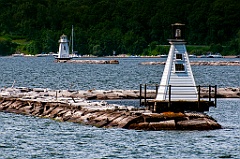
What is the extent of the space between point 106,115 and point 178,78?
3.96 meters

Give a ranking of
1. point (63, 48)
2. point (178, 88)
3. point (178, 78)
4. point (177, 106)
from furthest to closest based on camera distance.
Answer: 1. point (63, 48)
2. point (178, 78)
3. point (178, 88)
4. point (177, 106)

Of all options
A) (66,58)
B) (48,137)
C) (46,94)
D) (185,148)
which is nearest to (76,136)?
(48,137)

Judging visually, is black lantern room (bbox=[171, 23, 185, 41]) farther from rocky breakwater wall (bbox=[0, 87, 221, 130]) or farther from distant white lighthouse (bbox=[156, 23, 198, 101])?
rocky breakwater wall (bbox=[0, 87, 221, 130])

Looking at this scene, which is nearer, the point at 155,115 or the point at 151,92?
the point at 155,115

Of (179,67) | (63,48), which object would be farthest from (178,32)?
(63,48)

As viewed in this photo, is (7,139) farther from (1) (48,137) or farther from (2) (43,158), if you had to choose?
(2) (43,158)

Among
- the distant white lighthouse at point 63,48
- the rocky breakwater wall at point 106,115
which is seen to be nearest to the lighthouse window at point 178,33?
the rocky breakwater wall at point 106,115

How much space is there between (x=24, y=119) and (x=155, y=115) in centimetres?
952

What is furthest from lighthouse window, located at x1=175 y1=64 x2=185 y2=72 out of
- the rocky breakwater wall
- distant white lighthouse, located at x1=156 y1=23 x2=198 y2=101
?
the rocky breakwater wall

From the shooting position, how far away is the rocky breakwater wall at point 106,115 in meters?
45.0

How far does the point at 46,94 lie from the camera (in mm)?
60438

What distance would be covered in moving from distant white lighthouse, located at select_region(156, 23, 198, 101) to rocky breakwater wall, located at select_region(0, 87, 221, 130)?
3.78 feet

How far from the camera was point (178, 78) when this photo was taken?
46.9 metres

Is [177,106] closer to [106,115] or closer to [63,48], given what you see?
[106,115]
